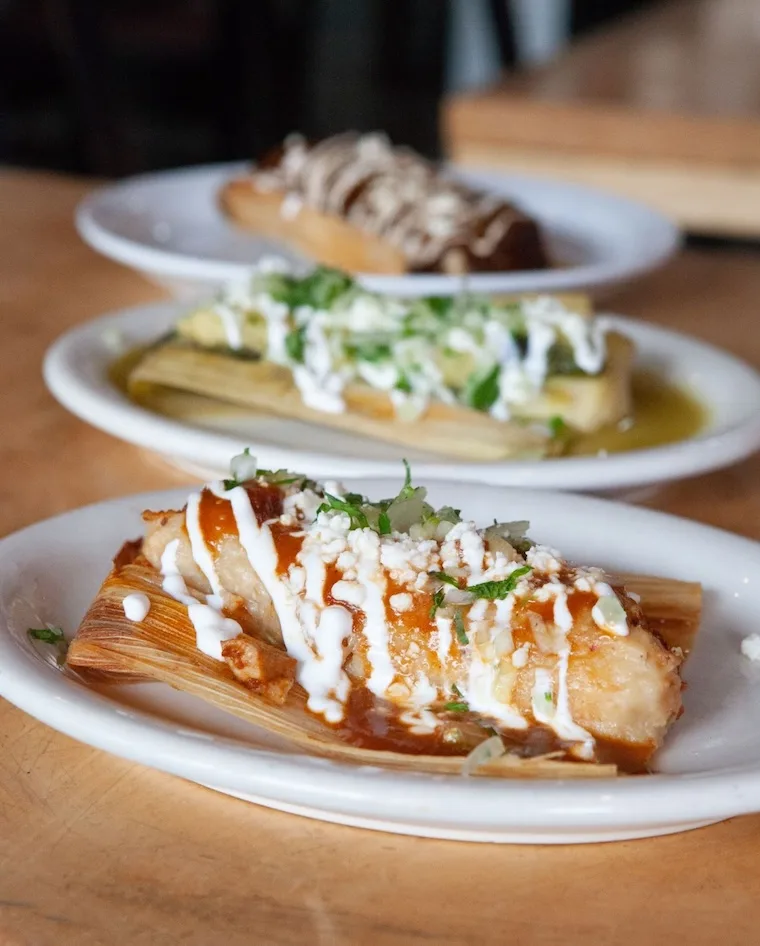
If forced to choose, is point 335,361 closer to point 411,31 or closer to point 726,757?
point 726,757

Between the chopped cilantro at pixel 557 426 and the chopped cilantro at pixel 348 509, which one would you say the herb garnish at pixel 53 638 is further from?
the chopped cilantro at pixel 557 426

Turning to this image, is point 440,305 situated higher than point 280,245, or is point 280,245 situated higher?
point 440,305

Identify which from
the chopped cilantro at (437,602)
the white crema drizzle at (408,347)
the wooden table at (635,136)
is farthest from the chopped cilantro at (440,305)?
the wooden table at (635,136)

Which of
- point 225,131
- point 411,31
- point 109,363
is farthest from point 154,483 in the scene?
point 411,31

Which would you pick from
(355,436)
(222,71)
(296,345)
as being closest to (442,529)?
(355,436)

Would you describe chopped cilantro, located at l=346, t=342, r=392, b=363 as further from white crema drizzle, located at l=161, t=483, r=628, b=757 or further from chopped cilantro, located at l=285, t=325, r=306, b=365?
white crema drizzle, located at l=161, t=483, r=628, b=757

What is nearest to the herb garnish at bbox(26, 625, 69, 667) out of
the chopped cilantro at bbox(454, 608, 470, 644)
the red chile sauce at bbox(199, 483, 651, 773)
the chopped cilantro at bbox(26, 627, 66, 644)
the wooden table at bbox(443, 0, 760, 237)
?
the chopped cilantro at bbox(26, 627, 66, 644)

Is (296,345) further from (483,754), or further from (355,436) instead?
(483,754)
